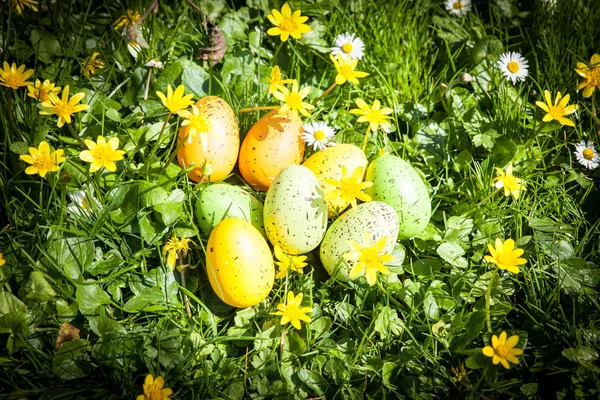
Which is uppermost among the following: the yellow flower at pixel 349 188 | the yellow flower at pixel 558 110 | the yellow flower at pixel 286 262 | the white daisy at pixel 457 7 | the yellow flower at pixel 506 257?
the white daisy at pixel 457 7

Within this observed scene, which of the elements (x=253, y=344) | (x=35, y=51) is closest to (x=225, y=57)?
(x=35, y=51)

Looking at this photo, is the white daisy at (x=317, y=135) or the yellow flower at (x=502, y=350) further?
the white daisy at (x=317, y=135)

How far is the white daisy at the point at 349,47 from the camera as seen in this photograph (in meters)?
2.47

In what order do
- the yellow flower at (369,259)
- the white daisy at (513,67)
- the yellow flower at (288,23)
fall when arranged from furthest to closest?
the white daisy at (513,67), the yellow flower at (288,23), the yellow flower at (369,259)

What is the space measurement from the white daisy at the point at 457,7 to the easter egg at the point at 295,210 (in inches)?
60.7

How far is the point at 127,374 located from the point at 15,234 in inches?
28.9

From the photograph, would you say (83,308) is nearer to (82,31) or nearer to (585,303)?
(82,31)

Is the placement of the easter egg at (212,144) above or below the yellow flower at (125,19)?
below

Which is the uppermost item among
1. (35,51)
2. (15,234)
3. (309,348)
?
(35,51)

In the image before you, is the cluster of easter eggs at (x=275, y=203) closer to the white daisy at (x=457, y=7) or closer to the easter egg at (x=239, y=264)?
the easter egg at (x=239, y=264)

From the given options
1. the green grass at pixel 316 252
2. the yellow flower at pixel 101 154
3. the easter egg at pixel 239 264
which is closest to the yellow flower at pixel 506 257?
the green grass at pixel 316 252

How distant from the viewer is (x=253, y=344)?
1.88 meters

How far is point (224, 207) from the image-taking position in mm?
1953

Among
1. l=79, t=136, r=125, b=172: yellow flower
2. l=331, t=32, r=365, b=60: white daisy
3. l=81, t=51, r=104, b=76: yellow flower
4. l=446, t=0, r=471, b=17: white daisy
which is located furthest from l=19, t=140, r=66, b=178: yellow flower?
l=446, t=0, r=471, b=17: white daisy
